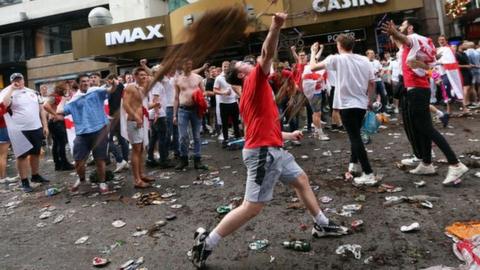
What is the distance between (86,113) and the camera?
6406 millimetres

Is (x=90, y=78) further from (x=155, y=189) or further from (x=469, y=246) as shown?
(x=469, y=246)

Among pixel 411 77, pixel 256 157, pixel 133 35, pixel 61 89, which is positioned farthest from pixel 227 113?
pixel 133 35

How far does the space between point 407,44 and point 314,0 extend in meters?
10.1

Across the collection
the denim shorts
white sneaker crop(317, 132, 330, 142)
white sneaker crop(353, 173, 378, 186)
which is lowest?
white sneaker crop(353, 173, 378, 186)

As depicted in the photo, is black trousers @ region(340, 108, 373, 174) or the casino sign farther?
the casino sign

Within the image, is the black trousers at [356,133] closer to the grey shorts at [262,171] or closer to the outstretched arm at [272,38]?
the grey shorts at [262,171]

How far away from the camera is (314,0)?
14.8 m

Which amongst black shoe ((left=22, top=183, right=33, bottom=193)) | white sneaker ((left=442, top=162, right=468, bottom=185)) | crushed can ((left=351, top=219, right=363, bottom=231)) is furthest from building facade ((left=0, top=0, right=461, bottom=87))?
black shoe ((left=22, top=183, right=33, bottom=193))

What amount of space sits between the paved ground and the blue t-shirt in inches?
41.6

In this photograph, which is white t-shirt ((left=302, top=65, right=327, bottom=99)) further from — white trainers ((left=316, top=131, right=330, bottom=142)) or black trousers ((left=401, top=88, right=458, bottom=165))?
black trousers ((left=401, top=88, right=458, bottom=165))

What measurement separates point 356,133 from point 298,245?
7.16 ft

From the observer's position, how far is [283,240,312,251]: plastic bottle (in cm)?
390

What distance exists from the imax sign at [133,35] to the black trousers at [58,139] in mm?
9025

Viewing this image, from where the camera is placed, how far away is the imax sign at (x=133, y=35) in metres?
17.5
